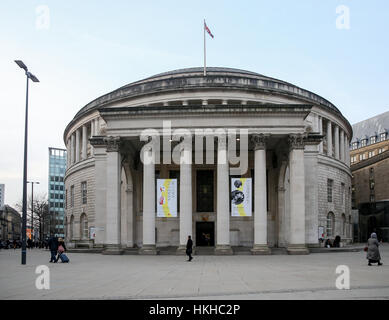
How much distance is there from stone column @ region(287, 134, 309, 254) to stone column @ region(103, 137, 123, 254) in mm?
15048

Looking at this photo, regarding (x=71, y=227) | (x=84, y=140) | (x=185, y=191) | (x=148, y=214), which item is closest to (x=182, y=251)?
(x=148, y=214)

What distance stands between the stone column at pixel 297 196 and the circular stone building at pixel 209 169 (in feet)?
0.28

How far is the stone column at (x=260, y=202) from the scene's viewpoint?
39.2 m

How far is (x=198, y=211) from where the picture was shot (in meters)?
50.5

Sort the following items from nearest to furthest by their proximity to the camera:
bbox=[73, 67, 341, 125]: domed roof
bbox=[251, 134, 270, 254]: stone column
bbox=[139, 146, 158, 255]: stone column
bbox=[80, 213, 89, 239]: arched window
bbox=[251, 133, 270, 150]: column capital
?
bbox=[251, 134, 270, 254]: stone column, bbox=[251, 133, 270, 150]: column capital, bbox=[139, 146, 158, 255]: stone column, bbox=[73, 67, 341, 125]: domed roof, bbox=[80, 213, 89, 239]: arched window

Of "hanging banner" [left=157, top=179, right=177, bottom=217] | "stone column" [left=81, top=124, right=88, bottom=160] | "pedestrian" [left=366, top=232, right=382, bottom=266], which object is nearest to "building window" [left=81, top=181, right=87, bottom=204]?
"stone column" [left=81, top=124, right=88, bottom=160]

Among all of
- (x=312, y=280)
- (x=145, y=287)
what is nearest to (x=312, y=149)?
(x=312, y=280)

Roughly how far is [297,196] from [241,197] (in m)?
4.90

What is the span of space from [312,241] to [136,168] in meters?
20.1

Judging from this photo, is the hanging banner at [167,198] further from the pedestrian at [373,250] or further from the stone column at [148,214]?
the pedestrian at [373,250]

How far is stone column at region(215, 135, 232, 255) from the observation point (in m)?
39.1

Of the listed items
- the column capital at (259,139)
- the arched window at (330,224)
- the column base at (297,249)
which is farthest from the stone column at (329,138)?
the column base at (297,249)

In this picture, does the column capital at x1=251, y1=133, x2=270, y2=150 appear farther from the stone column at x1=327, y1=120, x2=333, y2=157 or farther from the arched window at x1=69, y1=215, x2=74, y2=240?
the arched window at x1=69, y1=215, x2=74, y2=240

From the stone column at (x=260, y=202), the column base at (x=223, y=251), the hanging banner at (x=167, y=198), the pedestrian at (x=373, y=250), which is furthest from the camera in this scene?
the hanging banner at (x=167, y=198)
